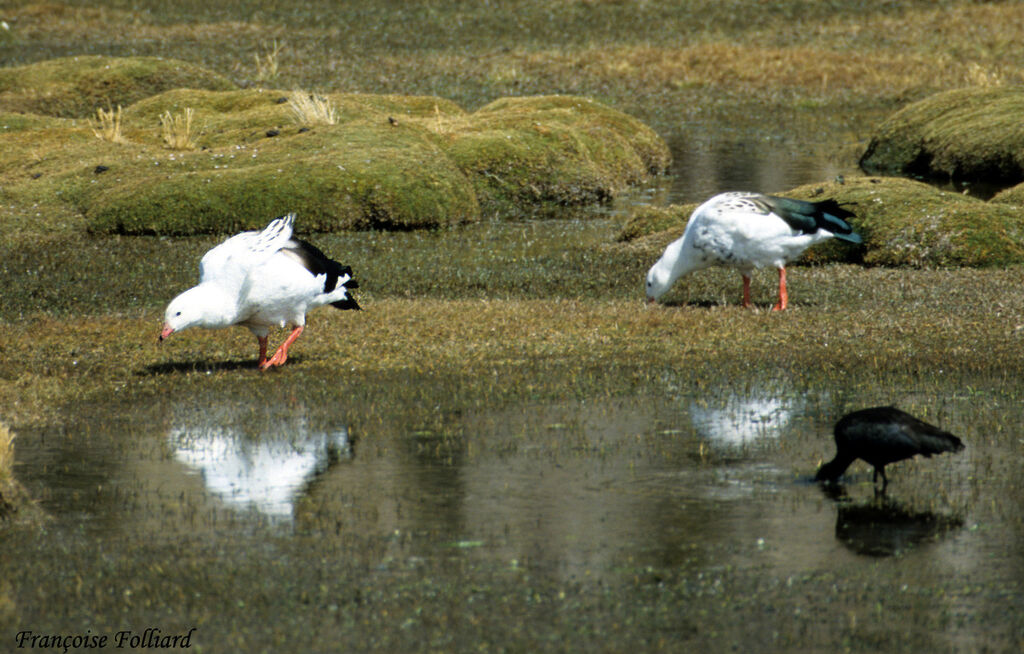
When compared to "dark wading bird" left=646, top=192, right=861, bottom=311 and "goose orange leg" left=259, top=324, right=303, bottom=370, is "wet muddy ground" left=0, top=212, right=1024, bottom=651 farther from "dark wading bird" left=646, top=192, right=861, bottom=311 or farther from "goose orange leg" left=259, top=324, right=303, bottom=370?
"dark wading bird" left=646, top=192, right=861, bottom=311

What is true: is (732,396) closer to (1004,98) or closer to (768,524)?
(768,524)

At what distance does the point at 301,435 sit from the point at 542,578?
4.05 meters

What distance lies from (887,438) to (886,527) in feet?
2.58

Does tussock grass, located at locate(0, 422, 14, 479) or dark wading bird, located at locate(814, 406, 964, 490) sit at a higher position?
dark wading bird, located at locate(814, 406, 964, 490)

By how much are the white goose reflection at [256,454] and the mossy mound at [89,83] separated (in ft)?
85.4

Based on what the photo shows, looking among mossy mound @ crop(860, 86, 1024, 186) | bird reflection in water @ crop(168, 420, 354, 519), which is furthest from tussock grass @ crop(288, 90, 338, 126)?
bird reflection in water @ crop(168, 420, 354, 519)

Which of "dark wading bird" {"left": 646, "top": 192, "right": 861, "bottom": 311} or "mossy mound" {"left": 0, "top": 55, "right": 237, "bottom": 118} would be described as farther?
"mossy mound" {"left": 0, "top": 55, "right": 237, "bottom": 118}

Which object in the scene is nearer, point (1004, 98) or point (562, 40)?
point (1004, 98)

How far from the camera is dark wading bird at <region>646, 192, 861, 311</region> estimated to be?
16.0 m

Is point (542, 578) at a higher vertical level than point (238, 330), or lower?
higher

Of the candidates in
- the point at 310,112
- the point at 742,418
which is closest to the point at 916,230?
the point at 742,418

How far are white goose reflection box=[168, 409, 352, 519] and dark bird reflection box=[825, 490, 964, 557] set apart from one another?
4123mm

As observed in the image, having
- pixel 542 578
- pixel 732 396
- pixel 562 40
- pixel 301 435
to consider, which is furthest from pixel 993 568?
pixel 562 40

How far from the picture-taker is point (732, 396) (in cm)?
1248
